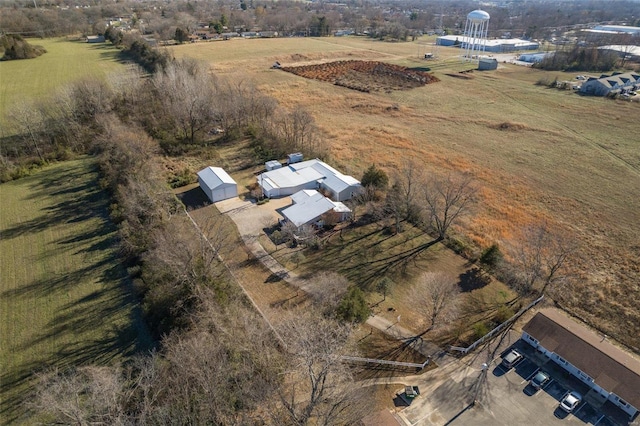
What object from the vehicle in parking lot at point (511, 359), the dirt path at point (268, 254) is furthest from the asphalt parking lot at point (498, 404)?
the dirt path at point (268, 254)

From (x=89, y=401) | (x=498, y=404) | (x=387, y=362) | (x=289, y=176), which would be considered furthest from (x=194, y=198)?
(x=498, y=404)

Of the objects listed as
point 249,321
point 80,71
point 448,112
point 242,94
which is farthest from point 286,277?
point 80,71

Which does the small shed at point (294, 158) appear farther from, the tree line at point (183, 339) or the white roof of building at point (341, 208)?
the tree line at point (183, 339)

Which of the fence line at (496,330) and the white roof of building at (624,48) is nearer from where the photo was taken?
the fence line at (496,330)

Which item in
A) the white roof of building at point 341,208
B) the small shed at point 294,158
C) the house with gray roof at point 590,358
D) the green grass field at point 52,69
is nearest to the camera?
the house with gray roof at point 590,358

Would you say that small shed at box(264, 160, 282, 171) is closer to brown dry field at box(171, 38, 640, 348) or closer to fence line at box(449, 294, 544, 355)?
brown dry field at box(171, 38, 640, 348)

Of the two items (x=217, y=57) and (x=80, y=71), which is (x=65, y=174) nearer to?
(x=80, y=71)

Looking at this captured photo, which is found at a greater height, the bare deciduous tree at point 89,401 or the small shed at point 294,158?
the small shed at point 294,158
